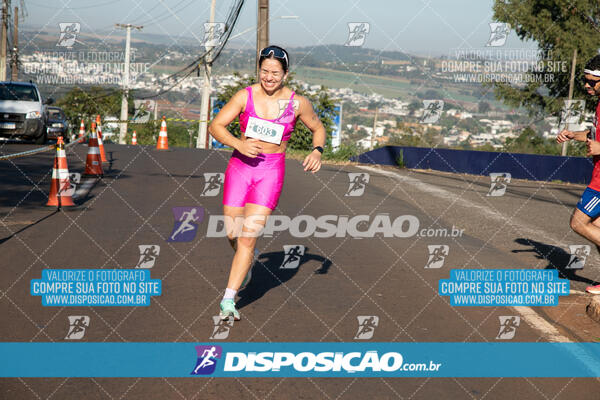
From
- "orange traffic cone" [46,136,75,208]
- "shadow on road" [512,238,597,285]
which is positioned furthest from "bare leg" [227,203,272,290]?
"orange traffic cone" [46,136,75,208]

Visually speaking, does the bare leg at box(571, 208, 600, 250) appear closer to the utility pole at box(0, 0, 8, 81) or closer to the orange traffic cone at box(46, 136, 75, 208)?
the orange traffic cone at box(46, 136, 75, 208)

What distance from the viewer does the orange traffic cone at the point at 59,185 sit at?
1050 centimetres

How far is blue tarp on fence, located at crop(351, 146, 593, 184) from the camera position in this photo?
23.3 meters

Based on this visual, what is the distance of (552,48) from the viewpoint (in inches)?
1738

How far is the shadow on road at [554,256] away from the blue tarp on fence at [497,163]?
1434 centimetres

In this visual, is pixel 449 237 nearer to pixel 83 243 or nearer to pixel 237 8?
pixel 83 243

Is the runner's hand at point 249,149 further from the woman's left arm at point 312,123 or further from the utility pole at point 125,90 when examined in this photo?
the utility pole at point 125,90

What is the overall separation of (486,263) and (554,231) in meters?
3.80

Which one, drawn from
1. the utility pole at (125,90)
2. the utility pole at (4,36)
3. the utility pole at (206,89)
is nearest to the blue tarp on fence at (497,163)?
the utility pole at (206,89)

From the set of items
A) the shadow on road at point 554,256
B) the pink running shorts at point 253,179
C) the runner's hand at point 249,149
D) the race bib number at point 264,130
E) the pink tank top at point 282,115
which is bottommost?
the shadow on road at point 554,256

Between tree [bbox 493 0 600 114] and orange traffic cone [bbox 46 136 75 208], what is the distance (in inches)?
1490

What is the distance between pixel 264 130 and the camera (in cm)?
523

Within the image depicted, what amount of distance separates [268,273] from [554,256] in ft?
13.0

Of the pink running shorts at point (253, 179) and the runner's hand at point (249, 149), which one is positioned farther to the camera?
the pink running shorts at point (253, 179)
